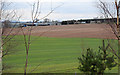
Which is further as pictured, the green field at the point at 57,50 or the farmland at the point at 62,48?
the green field at the point at 57,50

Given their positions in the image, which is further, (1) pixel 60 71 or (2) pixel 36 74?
(1) pixel 60 71

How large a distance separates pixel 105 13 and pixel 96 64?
150cm

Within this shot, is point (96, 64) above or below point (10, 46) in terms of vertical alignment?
below

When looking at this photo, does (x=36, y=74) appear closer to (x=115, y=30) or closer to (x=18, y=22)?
(x=18, y=22)

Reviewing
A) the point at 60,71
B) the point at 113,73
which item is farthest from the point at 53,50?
the point at 113,73

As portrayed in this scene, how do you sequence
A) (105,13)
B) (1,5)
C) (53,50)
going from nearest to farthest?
(1,5), (105,13), (53,50)

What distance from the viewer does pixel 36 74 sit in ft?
24.2

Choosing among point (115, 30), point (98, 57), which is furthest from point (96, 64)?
point (115, 30)

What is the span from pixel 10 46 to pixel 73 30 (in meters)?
9.14

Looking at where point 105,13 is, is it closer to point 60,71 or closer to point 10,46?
point 10,46

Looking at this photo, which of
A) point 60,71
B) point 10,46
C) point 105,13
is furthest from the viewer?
point 60,71

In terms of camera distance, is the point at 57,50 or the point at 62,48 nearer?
the point at 57,50

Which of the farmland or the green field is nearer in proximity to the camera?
the farmland

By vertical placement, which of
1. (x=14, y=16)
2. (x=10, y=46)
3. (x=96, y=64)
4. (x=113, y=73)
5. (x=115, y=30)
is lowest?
(x=113, y=73)
